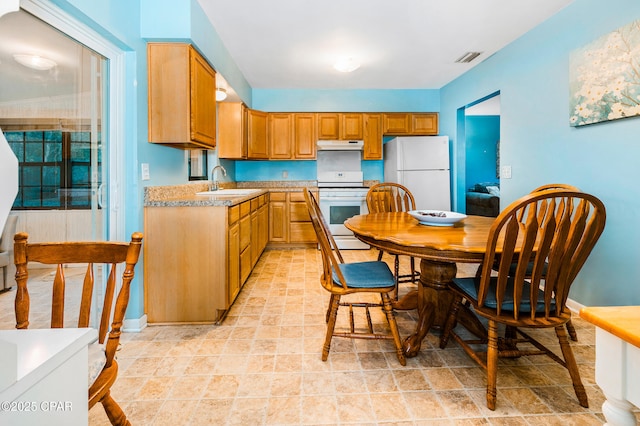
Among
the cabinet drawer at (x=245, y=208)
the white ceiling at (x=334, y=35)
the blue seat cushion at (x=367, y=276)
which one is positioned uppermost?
the white ceiling at (x=334, y=35)

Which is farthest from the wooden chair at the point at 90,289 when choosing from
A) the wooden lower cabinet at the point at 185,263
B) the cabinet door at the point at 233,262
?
the cabinet door at the point at 233,262

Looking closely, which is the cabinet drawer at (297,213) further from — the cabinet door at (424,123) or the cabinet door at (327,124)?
the cabinet door at (424,123)

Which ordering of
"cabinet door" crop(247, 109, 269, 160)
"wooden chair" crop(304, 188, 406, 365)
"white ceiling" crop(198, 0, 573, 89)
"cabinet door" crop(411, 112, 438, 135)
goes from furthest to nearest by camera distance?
"cabinet door" crop(411, 112, 438, 135) < "cabinet door" crop(247, 109, 269, 160) < "white ceiling" crop(198, 0, 573, 89) < "wooden chair" crop(304, 188, 406, 365)

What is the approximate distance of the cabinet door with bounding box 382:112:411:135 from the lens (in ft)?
17.3

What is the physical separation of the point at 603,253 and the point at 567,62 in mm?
1505

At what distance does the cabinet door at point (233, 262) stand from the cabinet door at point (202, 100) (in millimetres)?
739

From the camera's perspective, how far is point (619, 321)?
2.05 feet

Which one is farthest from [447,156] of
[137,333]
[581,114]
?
[137,333]

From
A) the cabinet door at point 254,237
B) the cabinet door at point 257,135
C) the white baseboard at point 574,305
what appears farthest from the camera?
the cabinet door at point 257,135

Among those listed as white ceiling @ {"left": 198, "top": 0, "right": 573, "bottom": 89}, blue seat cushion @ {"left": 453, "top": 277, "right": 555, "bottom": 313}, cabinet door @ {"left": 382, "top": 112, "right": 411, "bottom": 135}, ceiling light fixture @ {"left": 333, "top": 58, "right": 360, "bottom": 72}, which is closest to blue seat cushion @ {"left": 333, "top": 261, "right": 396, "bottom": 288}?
blue seat cushion @ {"left": 453, "top": 277, "right": 555, "bottom": 313}

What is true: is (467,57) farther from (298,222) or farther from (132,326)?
(132,326)

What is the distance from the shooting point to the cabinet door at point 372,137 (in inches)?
206

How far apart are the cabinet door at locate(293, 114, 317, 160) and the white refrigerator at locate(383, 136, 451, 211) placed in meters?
1.29

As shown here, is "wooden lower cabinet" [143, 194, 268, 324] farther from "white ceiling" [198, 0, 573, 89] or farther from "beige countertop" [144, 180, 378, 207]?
"white ceiling" [198, 0, 573, 89]
